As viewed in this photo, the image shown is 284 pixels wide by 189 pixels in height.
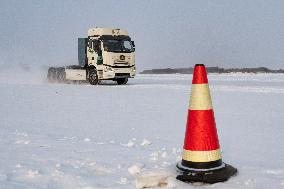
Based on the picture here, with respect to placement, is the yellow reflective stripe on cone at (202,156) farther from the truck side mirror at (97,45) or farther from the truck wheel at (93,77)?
the truck wheel at (93,77)

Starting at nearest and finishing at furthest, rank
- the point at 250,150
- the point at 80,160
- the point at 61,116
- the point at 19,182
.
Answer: the point at 19,182
the point at 80,160
the point at 250,150
the point at 61,116

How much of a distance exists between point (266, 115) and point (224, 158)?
15.3 feet

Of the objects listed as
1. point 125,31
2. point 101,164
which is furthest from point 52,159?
point 125,31

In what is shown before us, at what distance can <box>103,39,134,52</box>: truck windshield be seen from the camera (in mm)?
21719

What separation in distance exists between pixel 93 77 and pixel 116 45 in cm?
220

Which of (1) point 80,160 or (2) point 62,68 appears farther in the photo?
(2) point 62,68

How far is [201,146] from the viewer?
156 inches

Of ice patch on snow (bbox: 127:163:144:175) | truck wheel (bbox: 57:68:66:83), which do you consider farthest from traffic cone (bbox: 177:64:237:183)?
truck wheel (bbox: 57:68:66:83)

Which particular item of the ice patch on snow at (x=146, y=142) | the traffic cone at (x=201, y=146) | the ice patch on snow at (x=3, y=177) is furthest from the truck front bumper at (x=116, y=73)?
the ice patch on snow at (x=3, y=177)

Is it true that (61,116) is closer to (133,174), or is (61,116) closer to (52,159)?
(52,159)

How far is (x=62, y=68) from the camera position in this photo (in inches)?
1013

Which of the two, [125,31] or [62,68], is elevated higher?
[125,31]

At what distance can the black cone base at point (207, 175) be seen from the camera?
12.3 ft

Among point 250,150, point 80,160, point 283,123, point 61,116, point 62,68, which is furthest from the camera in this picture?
point 62,68
